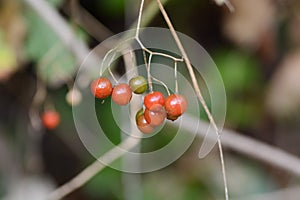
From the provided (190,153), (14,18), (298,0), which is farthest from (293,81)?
(14,18)

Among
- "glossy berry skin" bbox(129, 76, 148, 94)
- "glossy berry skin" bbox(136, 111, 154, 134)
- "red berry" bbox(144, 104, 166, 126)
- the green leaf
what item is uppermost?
the green leaf

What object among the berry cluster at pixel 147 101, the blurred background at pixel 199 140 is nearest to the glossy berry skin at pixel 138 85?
the berry cluster at pixel 147 101

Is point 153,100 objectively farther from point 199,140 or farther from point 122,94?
point 199,140

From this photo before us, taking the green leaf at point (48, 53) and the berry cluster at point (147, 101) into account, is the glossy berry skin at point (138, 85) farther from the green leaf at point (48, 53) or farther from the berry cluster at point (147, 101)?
the green leaf at point (48, 53)

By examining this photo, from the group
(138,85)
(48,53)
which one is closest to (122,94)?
(138,85)

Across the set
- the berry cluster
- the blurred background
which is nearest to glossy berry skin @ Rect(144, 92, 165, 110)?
the berry cluster

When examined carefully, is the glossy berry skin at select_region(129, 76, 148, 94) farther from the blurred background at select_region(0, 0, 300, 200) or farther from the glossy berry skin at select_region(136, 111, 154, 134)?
the blurred background at select_region(0, 0, 300, 200)

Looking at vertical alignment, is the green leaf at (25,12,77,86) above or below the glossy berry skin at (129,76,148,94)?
above
